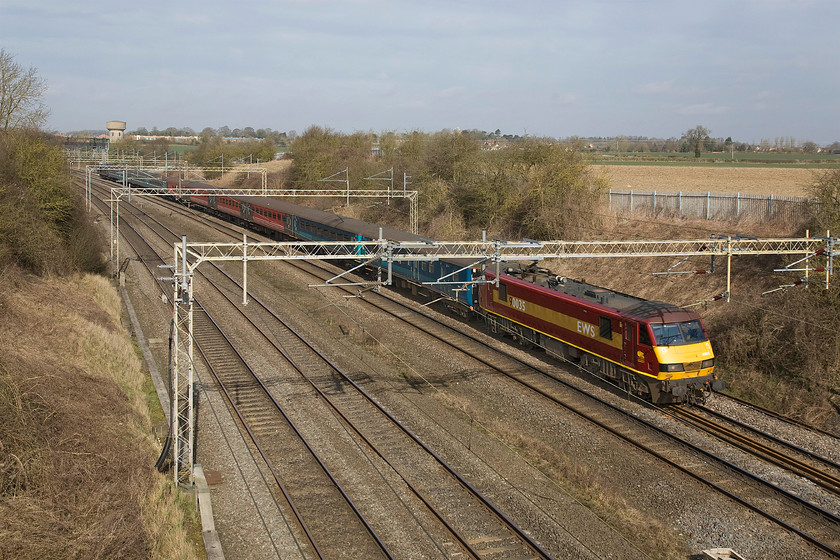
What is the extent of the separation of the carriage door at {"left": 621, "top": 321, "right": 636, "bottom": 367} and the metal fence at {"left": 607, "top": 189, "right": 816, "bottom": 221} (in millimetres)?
11881

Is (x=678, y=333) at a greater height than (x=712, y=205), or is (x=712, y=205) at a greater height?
(x=712, y=205)

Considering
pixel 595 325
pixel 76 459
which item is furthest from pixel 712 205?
pixel 76 459

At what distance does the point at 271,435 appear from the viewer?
1692 centimetres

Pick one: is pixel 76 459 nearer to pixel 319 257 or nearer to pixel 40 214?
pixel 319 257

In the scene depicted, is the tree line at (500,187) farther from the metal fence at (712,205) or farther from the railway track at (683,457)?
the railway track at (683,457)

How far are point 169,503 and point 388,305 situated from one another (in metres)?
18.1

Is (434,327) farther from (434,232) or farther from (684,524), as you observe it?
(434,232)

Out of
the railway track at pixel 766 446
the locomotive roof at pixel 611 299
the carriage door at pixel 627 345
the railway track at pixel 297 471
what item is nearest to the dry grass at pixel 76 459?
the railway track at pixel 297 471

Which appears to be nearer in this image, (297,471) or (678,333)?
(297,471)

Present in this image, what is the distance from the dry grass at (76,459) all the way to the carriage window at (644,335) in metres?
11.9

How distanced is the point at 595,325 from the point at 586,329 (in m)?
0.50

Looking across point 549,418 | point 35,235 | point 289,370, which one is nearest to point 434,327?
point 289,370

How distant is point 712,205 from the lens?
3303 centimetres

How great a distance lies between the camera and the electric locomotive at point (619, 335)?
18.2m
